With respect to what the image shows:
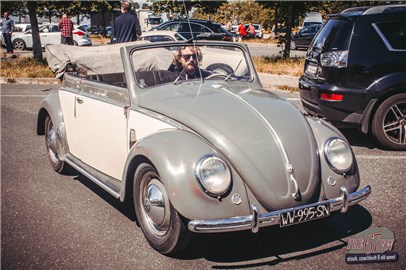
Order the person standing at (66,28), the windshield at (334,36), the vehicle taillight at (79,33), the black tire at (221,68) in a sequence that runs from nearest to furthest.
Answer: the black tire at (221,68) → the windshield at (334,36) → the person standing at (66,28) → the vehicle taillight at (79,33)

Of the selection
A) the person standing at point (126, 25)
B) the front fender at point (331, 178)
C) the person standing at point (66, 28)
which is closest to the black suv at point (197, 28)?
the person standing at point (66, 28)

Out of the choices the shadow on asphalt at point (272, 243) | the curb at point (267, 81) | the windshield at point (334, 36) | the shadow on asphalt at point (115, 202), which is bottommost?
the shadow on asphalt at point (272, 243)

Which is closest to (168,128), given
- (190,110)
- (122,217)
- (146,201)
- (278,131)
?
(190,110)

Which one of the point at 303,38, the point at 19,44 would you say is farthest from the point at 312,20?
the point at 19,44

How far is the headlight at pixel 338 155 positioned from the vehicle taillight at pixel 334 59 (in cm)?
286

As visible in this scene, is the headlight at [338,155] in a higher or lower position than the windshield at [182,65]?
lower

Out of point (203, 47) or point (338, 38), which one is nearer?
point (203, 47)

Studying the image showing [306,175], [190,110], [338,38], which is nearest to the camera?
Result: [306,175]

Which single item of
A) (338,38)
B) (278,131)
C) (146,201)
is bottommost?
(146,201)

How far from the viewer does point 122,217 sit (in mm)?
4004

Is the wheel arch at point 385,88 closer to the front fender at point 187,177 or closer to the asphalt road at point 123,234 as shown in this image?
the asphalt road at point 123,234

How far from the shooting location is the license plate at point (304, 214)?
2962mm

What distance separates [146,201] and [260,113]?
3.81ft

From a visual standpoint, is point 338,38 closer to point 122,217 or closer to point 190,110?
point 190,110
